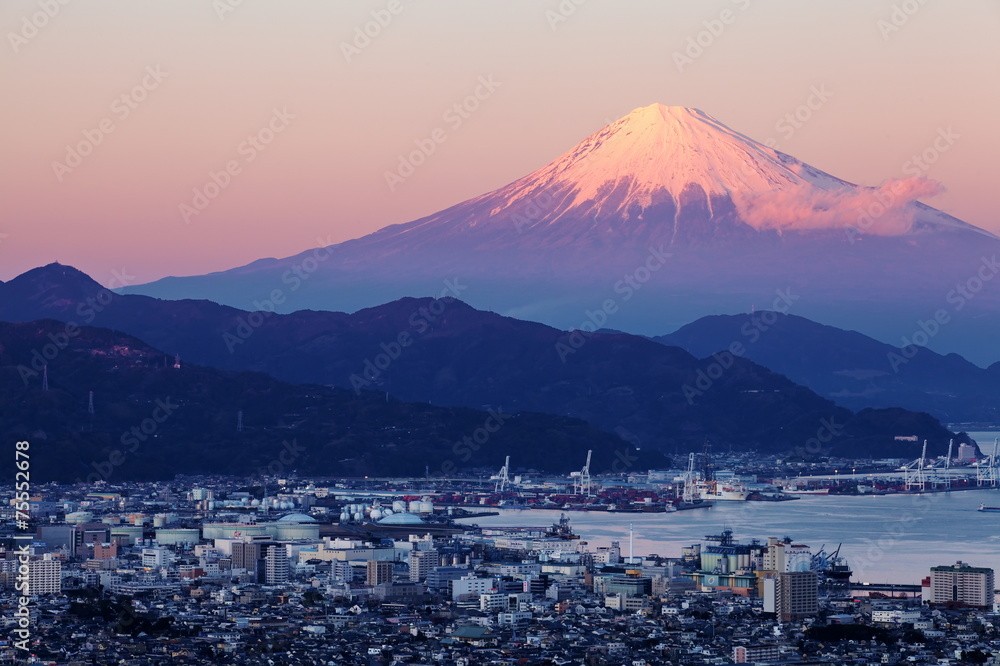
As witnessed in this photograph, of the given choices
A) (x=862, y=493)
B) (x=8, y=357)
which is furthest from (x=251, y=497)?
(x=8, y=357)

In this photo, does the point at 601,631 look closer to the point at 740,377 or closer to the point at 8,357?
the point at 8,357

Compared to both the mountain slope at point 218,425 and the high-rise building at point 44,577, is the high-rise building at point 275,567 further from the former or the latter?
the mountain slope at point 218,425

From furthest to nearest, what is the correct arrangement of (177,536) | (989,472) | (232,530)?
(989,472), (232,530), (177,536)
